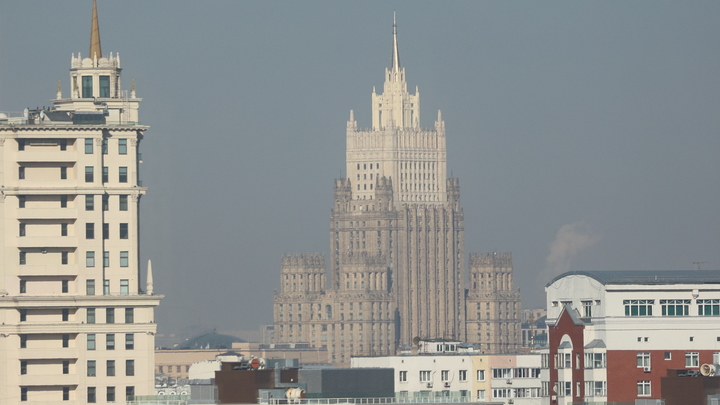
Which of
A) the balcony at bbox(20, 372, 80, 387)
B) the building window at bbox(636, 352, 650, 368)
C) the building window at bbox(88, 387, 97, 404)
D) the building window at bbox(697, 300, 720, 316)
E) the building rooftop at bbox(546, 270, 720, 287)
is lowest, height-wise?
the building window at bbox(88, 387, 97, 404)

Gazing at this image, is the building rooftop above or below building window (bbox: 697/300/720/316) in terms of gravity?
above

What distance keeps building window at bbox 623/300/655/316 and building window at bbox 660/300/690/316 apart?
3.21ft

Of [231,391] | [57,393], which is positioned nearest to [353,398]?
[231,391]

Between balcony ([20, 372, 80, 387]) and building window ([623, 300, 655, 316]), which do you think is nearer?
building window ([623, 300, 655, 316])

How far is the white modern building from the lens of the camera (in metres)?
187

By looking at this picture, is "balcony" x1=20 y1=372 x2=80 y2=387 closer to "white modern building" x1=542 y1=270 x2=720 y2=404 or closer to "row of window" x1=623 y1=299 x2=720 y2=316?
"white modern building" x1=542 y1=270 x2=720 y2=404

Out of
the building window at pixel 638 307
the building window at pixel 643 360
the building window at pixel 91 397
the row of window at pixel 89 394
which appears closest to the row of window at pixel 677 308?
the building window at pixel 638 307

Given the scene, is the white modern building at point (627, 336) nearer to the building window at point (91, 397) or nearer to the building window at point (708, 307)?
the building window at point (708, 307)

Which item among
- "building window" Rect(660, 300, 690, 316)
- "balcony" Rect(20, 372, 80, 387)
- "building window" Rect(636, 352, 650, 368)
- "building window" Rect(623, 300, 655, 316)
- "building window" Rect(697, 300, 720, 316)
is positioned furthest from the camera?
"balcony" Rect(20, 372, 80, 387)

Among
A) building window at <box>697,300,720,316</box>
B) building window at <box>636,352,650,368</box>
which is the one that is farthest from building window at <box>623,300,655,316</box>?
building window at <box>636,352,650,368</box>

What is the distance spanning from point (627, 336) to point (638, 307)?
138 inches

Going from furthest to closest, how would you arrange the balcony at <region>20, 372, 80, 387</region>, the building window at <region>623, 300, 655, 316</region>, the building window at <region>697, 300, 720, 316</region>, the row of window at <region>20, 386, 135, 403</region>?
1. the balcony at <region>20, 372, 80, 387</region>
2. the row of window at <region>20, 386, 135, 403</region>
3. the building window at <region>623, 300, 655, 316</region>
4. the building window at <region>697, 300, 720, 316</region>

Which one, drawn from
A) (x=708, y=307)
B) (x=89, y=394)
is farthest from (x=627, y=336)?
(x=89, y=394)

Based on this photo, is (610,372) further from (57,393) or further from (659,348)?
(57,393)
